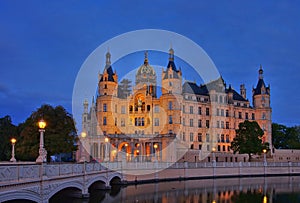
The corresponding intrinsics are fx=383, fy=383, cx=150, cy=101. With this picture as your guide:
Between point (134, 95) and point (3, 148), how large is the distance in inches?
1256

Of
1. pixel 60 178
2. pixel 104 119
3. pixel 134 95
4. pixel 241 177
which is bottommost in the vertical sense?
pixel 241 177

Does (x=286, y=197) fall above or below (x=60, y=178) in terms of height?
below

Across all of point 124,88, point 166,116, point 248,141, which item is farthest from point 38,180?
point 124,88

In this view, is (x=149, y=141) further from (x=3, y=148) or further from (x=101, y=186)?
(x=101, y=186)

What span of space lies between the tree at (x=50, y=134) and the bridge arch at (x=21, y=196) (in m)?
19.1

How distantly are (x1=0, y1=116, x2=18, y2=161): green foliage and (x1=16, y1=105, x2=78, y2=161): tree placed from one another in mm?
8905

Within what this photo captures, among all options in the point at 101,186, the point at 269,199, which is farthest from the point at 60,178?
the point at 269,199

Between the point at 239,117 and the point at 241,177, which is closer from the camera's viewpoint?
the point at 241,177

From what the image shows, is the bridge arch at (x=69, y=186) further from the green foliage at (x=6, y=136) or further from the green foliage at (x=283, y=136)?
the green foliage at (x=283, y=136)

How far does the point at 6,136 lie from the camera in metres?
46.8

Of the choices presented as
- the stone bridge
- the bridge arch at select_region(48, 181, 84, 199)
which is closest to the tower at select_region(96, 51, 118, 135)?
the stone bridge

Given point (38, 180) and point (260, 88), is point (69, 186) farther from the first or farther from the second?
point (260, 88)

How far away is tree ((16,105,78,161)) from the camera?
35281mm

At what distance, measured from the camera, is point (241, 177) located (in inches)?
2096
